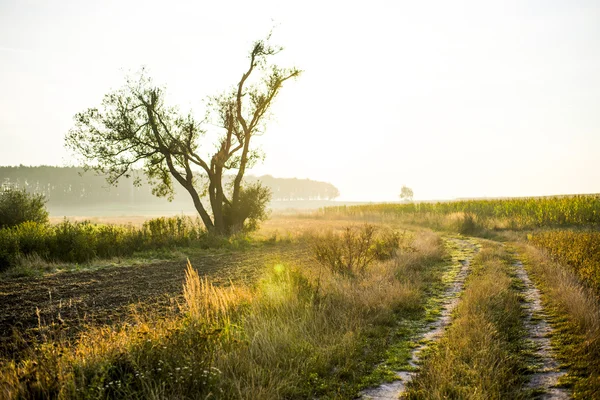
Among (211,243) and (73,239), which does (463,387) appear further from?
(211,243)

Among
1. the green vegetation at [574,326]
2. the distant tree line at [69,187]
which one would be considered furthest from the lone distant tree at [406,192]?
the green vegetation at [574,326]

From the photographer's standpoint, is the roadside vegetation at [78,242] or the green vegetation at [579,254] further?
the roadside vegetation at [78,242]

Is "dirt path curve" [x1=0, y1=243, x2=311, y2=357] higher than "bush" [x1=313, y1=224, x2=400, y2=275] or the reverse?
the reverse

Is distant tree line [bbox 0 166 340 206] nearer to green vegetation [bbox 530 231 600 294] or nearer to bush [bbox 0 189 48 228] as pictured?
bush [bbox 0 189 48 228]

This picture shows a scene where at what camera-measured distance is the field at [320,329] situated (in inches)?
187

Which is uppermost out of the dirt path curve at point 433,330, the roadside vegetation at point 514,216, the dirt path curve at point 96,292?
the roadside vegetation at point 514,216

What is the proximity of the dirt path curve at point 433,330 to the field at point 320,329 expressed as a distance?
3 cm

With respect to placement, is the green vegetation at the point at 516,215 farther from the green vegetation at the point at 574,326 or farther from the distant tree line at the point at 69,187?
the distant tree line at the point at 69,187

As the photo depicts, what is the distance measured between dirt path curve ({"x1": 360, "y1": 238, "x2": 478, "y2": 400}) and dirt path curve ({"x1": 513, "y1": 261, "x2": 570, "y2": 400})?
147cm

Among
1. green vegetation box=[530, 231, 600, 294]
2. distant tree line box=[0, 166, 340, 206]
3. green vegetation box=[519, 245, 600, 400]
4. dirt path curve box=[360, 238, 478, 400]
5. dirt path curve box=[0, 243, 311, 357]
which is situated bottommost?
dirt path curve box=[0, 243, 311, 357]

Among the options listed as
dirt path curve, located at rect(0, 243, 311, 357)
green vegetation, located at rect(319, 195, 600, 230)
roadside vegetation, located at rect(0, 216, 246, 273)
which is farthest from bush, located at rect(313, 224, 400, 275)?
green vegetation, located at rect(319, 195, 600, 230)

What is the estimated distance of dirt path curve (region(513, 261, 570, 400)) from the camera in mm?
4898

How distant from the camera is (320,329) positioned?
674cm

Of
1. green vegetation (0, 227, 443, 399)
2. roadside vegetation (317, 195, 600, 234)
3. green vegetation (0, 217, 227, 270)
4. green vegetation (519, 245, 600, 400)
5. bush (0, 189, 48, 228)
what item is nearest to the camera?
green vegetation (0, 227, 443, 399)
